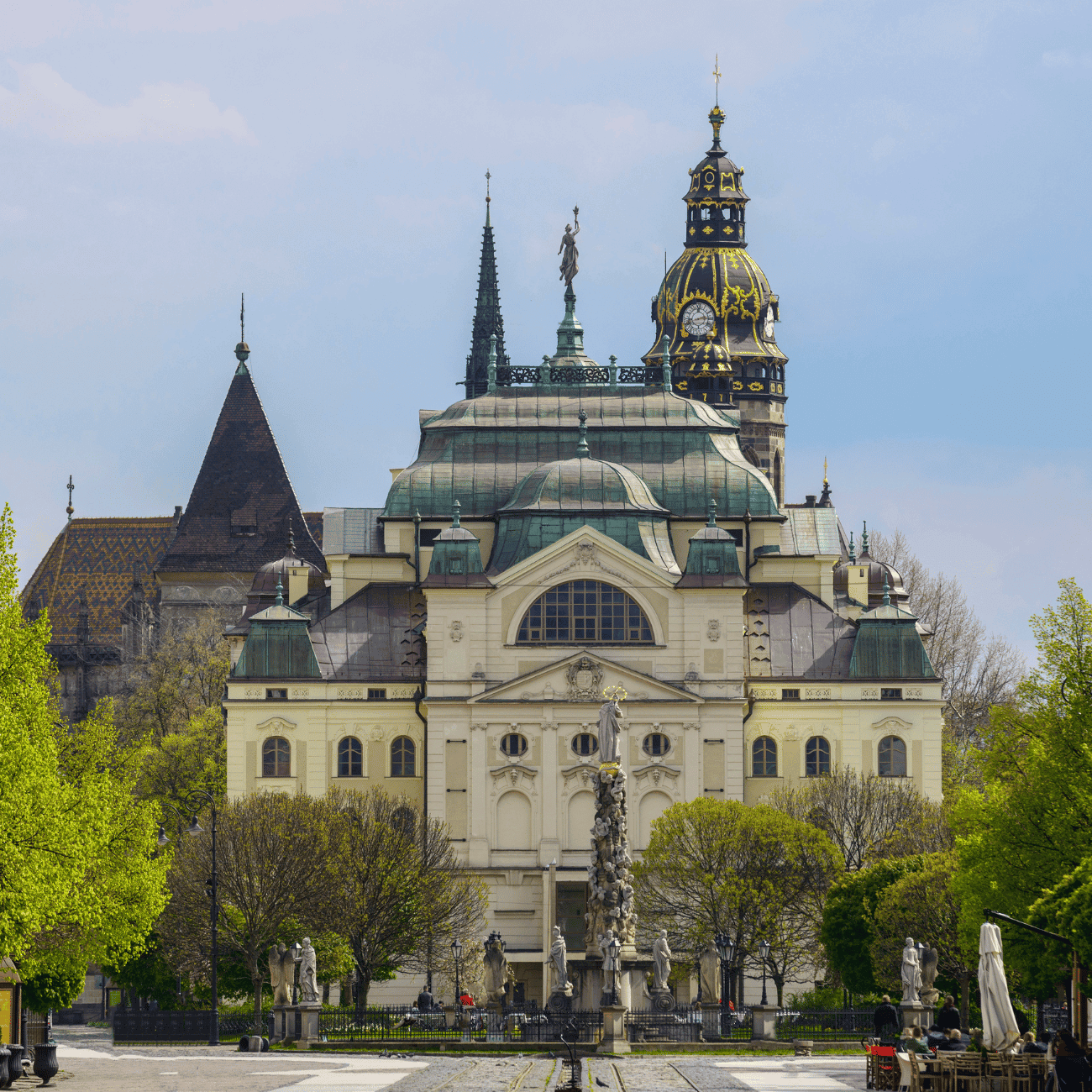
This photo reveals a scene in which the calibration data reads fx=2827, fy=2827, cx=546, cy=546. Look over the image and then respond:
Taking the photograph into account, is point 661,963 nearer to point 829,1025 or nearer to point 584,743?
point 829,1025

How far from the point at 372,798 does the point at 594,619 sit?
44.8ft

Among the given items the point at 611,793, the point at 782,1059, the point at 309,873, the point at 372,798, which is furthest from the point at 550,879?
the point at 782,1059

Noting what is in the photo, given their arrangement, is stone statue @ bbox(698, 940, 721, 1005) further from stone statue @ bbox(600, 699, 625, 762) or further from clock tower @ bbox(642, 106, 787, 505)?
clock tower @ bbox(642, 106, 787, 505)

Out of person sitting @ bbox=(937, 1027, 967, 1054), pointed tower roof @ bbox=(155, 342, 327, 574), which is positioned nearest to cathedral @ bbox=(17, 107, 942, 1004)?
pointed tower roof @ bbox=(155, 342, 327, 574)

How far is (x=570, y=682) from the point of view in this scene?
119 m

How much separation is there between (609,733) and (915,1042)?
1225 inches

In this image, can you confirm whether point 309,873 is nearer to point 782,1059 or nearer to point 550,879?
point 550,879

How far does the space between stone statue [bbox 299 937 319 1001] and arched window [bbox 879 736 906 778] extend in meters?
38.9

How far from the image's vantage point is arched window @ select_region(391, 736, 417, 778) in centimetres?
12231

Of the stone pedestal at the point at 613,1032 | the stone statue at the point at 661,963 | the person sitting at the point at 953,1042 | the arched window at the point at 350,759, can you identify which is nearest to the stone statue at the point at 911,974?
the stone pedestal at the point at 613,1032

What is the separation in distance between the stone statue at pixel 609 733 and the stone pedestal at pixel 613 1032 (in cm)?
1201

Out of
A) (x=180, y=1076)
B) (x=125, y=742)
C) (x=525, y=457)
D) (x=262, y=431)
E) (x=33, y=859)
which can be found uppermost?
(x=262, y=431)

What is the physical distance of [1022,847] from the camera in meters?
71.3

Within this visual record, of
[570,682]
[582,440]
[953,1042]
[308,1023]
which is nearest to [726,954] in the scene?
[570,682]
